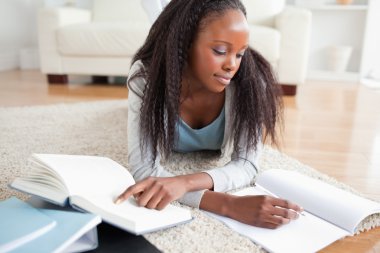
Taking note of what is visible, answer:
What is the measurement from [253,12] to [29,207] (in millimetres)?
2341

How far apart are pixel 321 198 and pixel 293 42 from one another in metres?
1.67

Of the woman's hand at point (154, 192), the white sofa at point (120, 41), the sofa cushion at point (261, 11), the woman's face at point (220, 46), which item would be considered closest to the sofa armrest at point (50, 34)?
the white sofa at point (120, 41)

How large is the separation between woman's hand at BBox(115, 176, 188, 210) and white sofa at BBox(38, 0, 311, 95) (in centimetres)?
165

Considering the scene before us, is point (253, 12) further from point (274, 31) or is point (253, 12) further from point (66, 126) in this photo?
point (66, 126)

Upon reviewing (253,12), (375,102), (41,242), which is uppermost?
(253,12)

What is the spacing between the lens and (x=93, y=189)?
67 centimetres

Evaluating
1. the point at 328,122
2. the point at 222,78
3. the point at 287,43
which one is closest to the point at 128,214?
the point at 222,78

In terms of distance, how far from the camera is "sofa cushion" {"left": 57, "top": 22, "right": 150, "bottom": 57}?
2396 mm

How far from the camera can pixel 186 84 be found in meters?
0.98

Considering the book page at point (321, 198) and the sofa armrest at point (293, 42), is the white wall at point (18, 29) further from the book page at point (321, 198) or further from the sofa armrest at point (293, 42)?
the book page at point (321, 198)

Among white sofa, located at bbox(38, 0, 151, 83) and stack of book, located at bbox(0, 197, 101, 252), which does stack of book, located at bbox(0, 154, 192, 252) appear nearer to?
stack of book, located at bbox(0, 197, 101, 252)

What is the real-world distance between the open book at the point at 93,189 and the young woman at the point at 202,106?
0.03 meters

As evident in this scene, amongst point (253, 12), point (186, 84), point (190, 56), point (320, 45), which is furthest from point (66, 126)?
point (320, 45)

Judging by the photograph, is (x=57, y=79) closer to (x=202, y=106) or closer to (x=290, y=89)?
(x=290, y=89)
